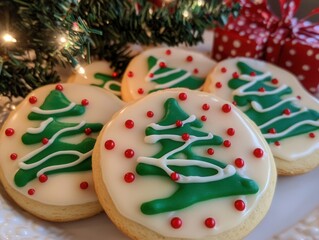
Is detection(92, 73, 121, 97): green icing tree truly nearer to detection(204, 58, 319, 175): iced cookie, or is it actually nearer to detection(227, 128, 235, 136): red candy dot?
detection(204, 58, 319, 175): iced cookie

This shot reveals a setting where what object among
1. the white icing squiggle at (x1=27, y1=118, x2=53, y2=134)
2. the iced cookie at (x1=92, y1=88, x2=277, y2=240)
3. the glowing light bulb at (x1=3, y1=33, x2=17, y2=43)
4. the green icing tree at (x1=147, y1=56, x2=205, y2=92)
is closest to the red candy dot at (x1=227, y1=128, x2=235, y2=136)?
the iced cookie at (x1=92, y1=88, x2=277, y2=240)

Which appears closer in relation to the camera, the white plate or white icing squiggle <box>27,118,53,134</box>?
the white plate

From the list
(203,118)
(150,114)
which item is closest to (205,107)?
(203,118)

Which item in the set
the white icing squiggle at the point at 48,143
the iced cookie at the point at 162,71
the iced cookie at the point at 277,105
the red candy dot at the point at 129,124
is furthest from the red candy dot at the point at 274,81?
the white icing squiggle at the point at 48,143

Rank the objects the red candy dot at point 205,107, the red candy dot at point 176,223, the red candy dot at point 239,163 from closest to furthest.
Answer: the red candy dot at point 176,223, the red candy dot at point 239,163, the red candy dot at point 205,107

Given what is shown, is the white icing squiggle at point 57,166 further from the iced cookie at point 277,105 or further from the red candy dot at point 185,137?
the iced cookie at point 277,105

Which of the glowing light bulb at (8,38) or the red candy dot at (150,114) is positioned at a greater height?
the glowing light bulb at (8,38)

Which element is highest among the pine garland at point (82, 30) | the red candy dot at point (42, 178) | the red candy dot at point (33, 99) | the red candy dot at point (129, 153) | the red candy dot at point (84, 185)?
the pine garland at point (82, 30)
